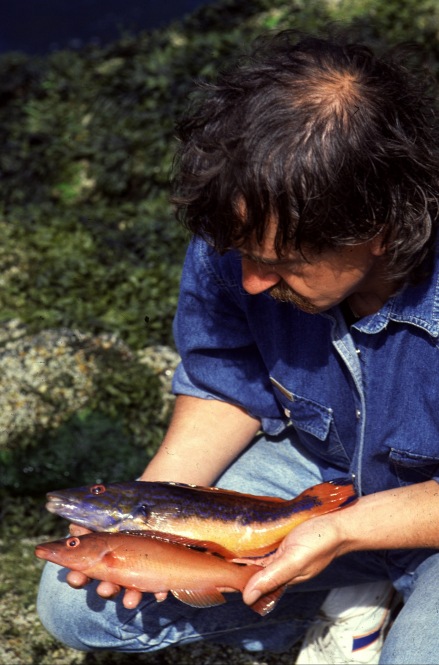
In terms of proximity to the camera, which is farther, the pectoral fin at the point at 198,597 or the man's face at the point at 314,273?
the pectoral fin at the point at 198,597

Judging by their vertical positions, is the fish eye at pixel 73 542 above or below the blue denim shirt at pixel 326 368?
below

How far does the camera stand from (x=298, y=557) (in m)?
2.94

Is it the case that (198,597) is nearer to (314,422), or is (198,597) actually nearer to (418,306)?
(314,422)

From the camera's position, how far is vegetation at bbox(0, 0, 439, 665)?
189 inches

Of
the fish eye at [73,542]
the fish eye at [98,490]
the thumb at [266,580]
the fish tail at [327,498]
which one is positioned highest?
the fish eye at [98,490]

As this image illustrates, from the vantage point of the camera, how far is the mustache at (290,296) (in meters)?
2.85

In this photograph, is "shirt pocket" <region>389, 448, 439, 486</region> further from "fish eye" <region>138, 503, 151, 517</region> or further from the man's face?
"fish eye" <region>138, 503, 151, 517</region>

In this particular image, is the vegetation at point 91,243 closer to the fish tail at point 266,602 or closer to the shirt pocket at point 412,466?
the fish tail at point 266,602

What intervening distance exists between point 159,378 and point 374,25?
12.0 feet

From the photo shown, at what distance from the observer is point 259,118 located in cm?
254

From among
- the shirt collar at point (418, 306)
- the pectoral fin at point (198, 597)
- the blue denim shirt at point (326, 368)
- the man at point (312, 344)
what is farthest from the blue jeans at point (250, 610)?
the shirt collar at point (418, 306)

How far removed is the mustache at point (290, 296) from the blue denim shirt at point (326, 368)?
19 centimetres

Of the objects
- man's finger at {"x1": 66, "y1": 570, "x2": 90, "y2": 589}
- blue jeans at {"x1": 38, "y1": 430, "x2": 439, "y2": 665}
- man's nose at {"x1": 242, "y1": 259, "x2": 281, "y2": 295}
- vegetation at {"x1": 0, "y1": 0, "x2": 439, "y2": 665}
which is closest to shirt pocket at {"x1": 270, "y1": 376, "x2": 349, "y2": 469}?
blue jeans at {"x1": 38, "y1": 430, "x2": 439, "y2": 665}

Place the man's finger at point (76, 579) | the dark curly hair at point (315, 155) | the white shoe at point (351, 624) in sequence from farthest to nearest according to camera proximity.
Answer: the white shoe at point (351, 624) < the man's finger at point (76, 579) < the dark curly hair at point (315, 155)
